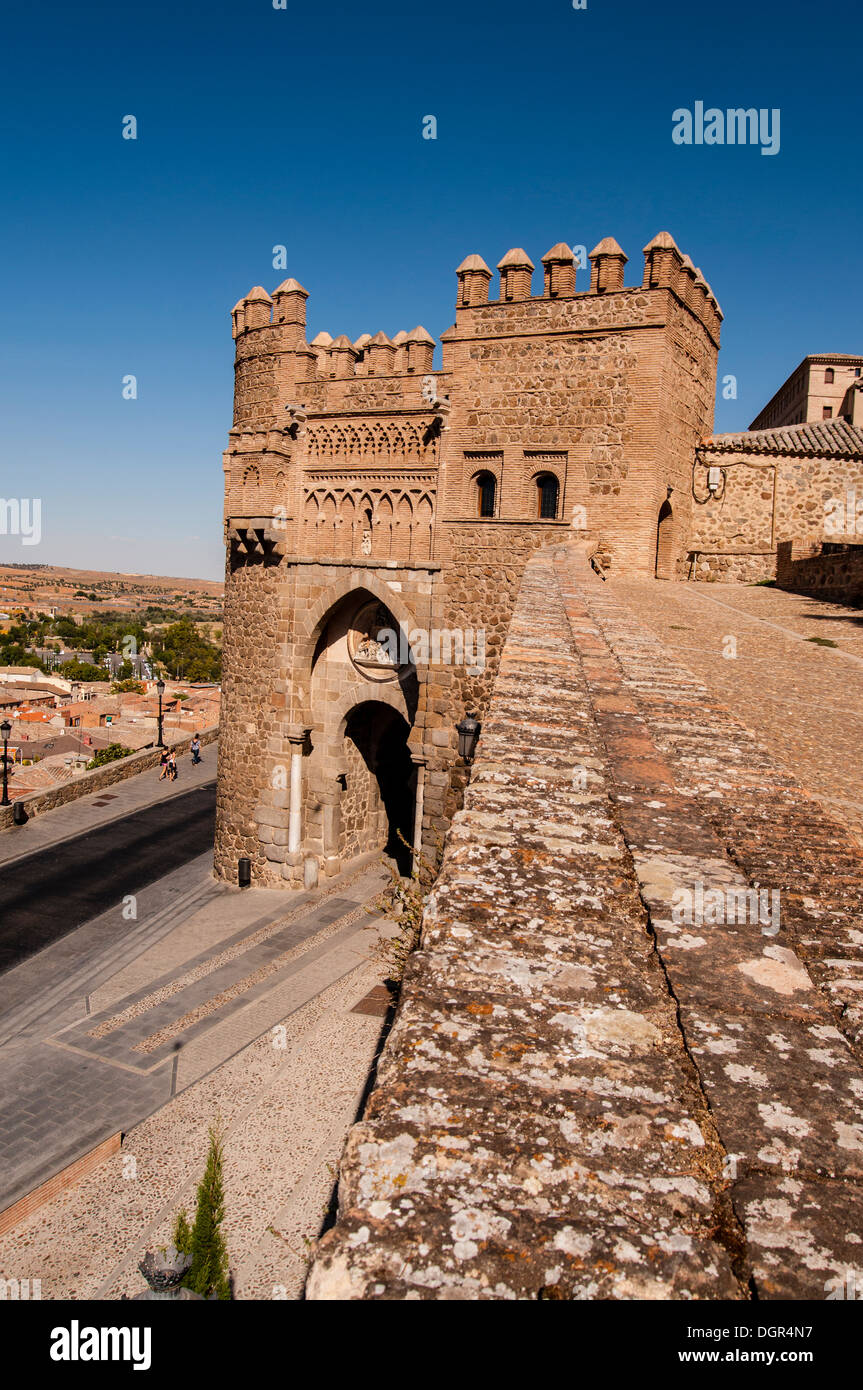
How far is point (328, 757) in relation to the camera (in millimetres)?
15484

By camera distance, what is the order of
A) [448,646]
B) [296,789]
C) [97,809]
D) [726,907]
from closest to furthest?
[726,907], [448,646], [296,789], [97,809]

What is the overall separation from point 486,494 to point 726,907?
1298 centimetres

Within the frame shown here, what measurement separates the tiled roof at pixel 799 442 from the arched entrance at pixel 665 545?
178 centimetres

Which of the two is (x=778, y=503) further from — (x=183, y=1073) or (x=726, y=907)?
(x=726, y=907)

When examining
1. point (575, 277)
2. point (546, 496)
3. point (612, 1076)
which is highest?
point (575, 277)

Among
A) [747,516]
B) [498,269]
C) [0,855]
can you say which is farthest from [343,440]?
[0,855]

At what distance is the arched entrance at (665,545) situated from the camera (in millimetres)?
14828

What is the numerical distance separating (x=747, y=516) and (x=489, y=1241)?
16698 millimetres

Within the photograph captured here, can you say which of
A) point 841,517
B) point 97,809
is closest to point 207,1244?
point 841,517

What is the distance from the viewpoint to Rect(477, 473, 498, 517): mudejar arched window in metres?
14.3

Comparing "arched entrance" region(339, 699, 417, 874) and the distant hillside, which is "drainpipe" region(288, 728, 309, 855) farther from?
the distant hillside

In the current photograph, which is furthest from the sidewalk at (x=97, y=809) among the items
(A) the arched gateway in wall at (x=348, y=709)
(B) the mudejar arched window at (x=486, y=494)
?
(B) the mudejar arched window at (x=486, y=494)

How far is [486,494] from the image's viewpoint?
14.5 m
